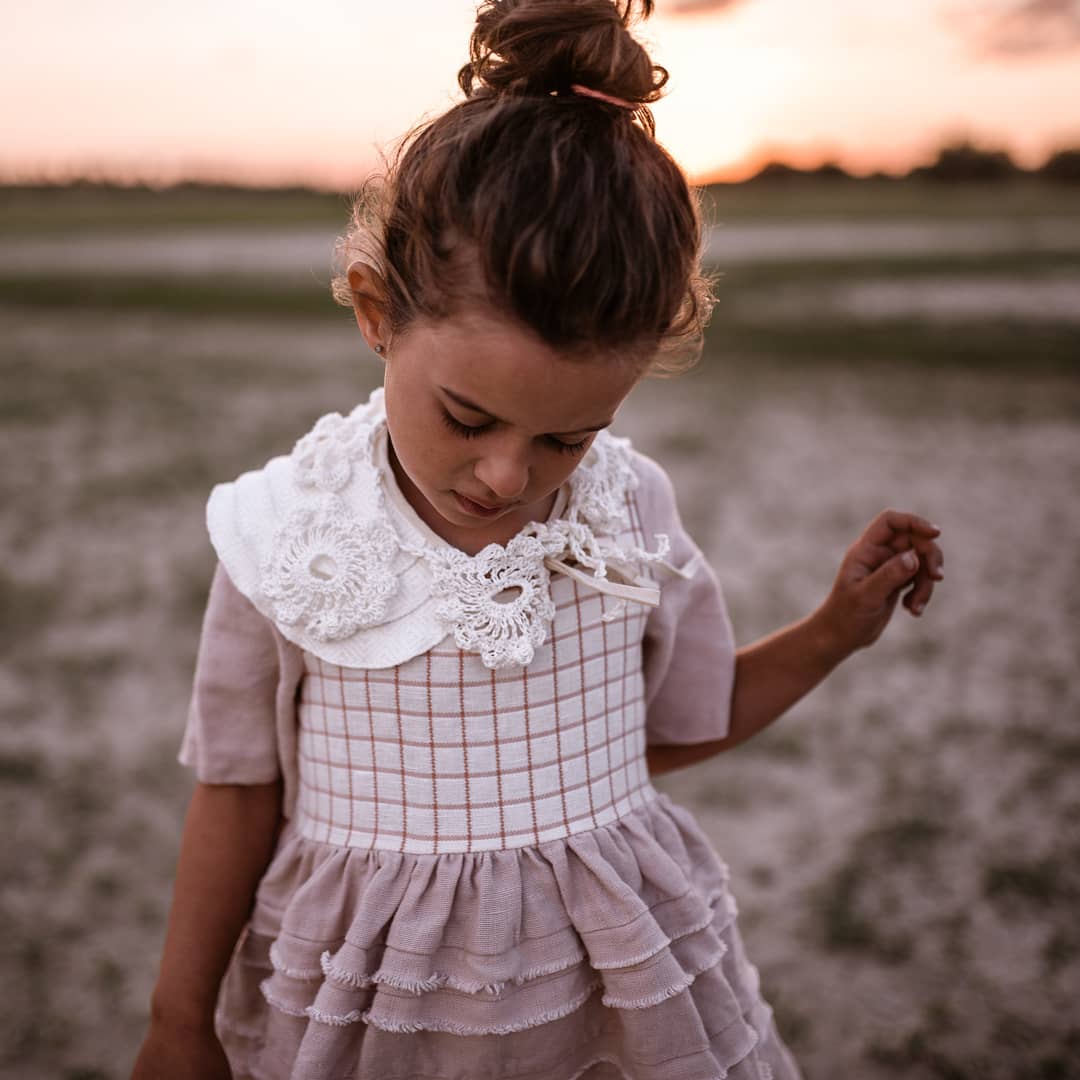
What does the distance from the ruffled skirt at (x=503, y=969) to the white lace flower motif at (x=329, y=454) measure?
1.32ft

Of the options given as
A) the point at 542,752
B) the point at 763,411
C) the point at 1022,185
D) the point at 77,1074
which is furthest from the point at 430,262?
the point at 1022,185

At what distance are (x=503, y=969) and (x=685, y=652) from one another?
462 millimetres

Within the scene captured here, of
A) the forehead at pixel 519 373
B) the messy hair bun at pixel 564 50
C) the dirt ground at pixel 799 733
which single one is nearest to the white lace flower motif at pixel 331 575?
the forehead at pixel 519 373

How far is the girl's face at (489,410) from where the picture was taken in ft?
3.36

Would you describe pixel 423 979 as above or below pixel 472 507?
below

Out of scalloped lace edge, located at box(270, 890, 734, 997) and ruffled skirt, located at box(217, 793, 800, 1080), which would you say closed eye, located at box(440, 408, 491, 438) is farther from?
scalloped lace edge, located at box(270, 890, 734, 997)

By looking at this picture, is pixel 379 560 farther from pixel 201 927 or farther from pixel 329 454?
pixel 201 927

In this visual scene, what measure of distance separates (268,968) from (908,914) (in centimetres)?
189

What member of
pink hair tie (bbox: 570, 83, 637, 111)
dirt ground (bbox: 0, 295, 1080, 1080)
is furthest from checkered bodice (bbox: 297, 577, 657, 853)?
dirt ground (bbox: 0, 295, 1080, 1080)

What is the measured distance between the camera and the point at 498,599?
1.21 metres

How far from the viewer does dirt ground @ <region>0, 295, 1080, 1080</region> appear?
2451mm

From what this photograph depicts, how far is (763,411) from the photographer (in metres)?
7.59

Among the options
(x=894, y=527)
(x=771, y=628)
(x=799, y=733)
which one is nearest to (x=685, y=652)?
(x=894, y=527)

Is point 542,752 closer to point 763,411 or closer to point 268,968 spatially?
point 268,968
